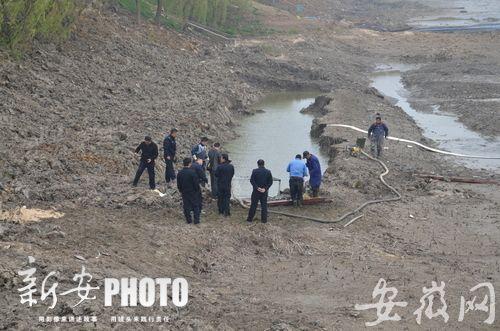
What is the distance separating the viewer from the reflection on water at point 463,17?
69250mm

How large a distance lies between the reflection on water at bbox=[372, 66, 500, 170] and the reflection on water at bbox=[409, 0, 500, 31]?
29754 millimetres

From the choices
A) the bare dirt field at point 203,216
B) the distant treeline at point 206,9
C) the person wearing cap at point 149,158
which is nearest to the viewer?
the bare dirt field at point 203,216

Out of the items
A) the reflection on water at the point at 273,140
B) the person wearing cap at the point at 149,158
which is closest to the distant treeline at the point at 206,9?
the reflection on water at the point at 273,140

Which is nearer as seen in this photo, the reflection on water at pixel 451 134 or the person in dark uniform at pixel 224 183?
the person in dark uniform at pixel 224 183

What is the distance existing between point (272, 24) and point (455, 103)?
28.3 m

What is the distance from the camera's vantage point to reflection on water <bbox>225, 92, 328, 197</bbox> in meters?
22.5

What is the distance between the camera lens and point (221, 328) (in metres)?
9.24

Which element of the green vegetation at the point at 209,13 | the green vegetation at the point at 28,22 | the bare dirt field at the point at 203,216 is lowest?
the bare dirt field at the point at 203,216

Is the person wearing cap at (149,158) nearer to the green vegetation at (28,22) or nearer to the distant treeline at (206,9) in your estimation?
the green vegetation at (28,22)

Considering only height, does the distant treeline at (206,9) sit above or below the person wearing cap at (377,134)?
above

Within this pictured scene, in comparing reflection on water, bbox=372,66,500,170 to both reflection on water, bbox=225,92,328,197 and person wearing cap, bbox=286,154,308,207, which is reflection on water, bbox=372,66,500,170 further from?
person wearing cap, bbox=286,154,308,207

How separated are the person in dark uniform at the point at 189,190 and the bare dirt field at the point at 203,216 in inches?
11.6

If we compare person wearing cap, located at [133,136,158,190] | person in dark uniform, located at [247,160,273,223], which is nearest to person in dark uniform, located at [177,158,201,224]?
person in dark uniform, located at [247,160,273,223]

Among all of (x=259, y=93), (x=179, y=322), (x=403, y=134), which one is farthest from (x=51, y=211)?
(x=259, y=93)
